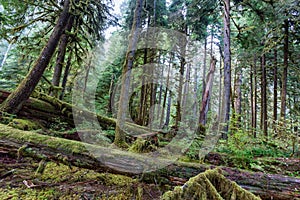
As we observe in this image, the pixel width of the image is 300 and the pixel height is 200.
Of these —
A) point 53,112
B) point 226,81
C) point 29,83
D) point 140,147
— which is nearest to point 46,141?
point 140,147

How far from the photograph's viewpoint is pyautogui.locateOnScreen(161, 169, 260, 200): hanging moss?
2.15 metres

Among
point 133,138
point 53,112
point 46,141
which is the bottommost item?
point 133,138

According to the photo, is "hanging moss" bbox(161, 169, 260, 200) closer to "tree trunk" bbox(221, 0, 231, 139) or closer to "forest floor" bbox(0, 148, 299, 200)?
"forest floor" bbox(0, 148, 299, 200)

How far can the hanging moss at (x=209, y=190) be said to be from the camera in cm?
215

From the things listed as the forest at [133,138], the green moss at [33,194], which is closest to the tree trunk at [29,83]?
the forest at [133,138]

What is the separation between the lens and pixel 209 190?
234 cm

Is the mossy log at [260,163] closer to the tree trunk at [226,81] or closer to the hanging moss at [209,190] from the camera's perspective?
the hanging moss at [209,190]

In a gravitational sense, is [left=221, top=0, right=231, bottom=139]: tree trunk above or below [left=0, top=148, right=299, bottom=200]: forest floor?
above

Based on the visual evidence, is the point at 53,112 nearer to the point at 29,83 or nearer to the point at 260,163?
the point at 29,83

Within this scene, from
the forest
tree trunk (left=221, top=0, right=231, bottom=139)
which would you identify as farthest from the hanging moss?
tree trunk (left=221, top=0, right=231, bottom=139)

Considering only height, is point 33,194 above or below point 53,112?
below

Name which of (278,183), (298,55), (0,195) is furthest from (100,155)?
(298,55)

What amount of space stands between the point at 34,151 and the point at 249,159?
5286 mm

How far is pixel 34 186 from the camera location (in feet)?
10.0
